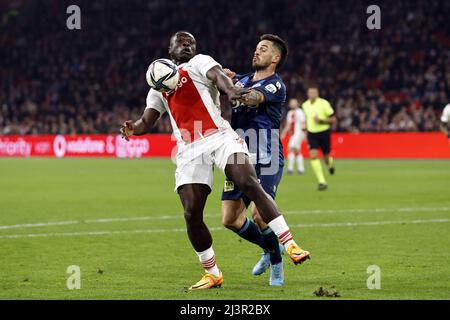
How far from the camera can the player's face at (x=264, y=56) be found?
918 cm

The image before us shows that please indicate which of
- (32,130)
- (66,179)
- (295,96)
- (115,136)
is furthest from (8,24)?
(66,179)

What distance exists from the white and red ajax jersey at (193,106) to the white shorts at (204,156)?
0.24ft

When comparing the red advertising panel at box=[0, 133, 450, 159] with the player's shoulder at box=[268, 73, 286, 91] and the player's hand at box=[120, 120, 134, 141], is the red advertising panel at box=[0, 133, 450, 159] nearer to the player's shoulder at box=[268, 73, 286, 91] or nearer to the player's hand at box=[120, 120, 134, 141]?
the player's shoulder at box=[268, 73, 286, 91]

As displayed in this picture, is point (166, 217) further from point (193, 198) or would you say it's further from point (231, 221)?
point (193, 198)

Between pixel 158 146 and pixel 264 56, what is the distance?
1270 inches

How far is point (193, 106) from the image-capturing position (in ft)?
28.2

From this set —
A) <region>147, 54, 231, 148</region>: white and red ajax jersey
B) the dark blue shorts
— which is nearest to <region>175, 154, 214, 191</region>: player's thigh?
<region>147, 54, 231, 148</region>: white and red ajax jersey

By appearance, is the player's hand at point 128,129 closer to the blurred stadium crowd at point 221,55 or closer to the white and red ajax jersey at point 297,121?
the white and red ajax jersey at point 297,121

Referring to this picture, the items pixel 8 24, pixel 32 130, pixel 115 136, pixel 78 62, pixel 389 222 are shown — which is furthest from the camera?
pixel 8 24

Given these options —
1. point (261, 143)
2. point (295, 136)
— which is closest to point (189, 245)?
point (261, 143)

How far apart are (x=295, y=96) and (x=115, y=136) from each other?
830cm

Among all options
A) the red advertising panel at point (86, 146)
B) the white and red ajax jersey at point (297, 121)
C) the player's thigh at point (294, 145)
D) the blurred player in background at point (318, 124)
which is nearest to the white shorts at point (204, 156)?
the blurred player in background at point (318, 124)

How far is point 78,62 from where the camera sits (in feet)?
164

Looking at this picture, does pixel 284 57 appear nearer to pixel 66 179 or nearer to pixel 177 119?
pixel 177 119
